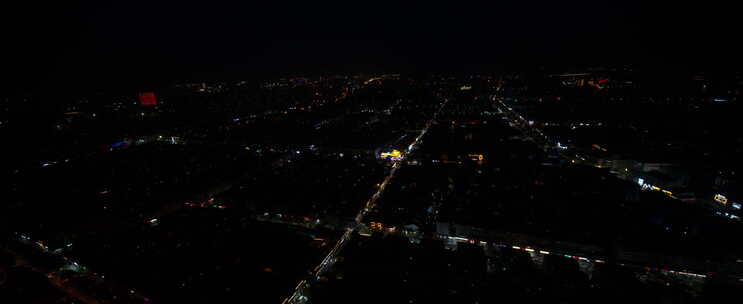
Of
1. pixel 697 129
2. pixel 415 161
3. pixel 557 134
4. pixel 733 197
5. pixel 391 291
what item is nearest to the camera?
pixel 391 291

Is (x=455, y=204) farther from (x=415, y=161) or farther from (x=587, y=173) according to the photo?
(x=587, y=173)

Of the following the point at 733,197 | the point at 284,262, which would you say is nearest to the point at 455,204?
the point at 284,262

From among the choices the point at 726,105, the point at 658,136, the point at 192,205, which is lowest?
the point at 192,205

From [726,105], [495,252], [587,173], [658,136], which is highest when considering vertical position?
[726,105]

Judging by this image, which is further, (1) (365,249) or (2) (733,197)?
(2) (733,197)

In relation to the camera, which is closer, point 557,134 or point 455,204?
point 455,204

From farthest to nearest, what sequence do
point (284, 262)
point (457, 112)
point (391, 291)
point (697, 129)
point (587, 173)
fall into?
point (457, 112) < point (697, 129) < point (587, 173) < point (284, 262) < point (391, 291)

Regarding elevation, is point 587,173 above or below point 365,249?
above

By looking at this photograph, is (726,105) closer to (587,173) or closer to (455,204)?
(587,173)

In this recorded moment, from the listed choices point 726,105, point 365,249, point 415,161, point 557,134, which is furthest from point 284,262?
point 726,105
